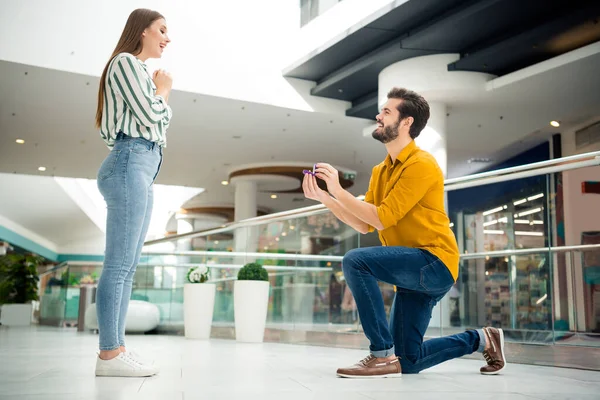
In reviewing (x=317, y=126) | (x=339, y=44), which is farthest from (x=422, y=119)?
(x=317, y=126)

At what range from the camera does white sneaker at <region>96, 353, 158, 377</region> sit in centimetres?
246

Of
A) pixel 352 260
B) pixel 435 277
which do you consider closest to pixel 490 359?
pixel 435 277

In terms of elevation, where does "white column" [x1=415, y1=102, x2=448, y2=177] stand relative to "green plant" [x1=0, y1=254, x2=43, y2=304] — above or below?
above

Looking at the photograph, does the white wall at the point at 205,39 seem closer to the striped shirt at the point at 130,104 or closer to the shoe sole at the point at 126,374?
the striped shirt at the point at 130,104

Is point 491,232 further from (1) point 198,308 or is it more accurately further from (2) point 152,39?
(1) point 198,308

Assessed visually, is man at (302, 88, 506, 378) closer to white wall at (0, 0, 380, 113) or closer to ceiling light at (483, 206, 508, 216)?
ceiling light at (483, 206, 508, 216)

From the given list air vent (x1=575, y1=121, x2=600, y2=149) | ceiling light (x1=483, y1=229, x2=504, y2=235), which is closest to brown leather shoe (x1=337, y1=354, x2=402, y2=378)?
ceiling light (x1=483, y1=229, x2=504, y2=235)

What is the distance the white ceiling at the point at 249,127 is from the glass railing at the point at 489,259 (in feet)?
15.6

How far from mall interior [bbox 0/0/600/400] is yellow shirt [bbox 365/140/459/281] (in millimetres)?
552

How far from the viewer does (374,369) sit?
2.57m

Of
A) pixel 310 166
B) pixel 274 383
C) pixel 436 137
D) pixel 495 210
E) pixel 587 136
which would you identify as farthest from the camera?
pixel 310 166

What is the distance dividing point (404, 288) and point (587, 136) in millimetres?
11020

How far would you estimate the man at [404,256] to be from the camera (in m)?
2.62

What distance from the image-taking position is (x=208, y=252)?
732 cm
